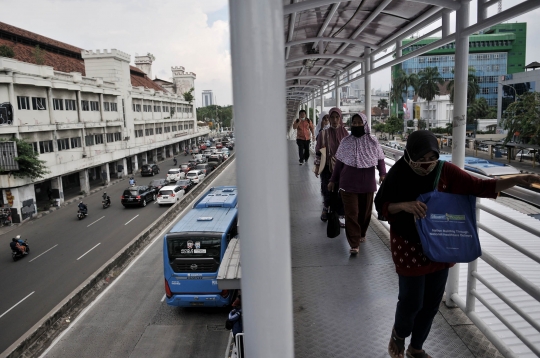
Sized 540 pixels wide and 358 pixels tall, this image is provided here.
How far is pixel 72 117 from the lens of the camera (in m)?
32.5

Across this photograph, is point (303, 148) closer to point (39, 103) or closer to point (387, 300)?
point (387, 300)

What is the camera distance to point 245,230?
153cm

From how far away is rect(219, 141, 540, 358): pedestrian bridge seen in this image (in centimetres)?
263

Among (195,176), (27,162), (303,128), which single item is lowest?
(195,176)

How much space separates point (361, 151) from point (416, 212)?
197 cm

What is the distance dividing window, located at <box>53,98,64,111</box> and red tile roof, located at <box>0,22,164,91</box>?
814 centimetres

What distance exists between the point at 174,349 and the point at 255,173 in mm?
7503

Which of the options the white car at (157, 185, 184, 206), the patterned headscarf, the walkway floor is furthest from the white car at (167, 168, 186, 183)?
the patterned headscarf

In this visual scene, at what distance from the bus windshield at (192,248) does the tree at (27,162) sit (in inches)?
772

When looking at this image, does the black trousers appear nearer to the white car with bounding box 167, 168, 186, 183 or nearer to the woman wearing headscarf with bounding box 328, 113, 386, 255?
the woman wearing headscarf with bounding box 328, 113, 386, 255

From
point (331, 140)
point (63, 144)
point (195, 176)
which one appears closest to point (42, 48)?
point (63, 144)

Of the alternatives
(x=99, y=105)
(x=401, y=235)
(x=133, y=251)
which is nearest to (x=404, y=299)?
(x=401, y=235)

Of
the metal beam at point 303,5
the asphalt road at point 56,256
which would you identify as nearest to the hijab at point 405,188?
the metal beam at point 303,5

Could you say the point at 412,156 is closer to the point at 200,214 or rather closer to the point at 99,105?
the point at 200,214
